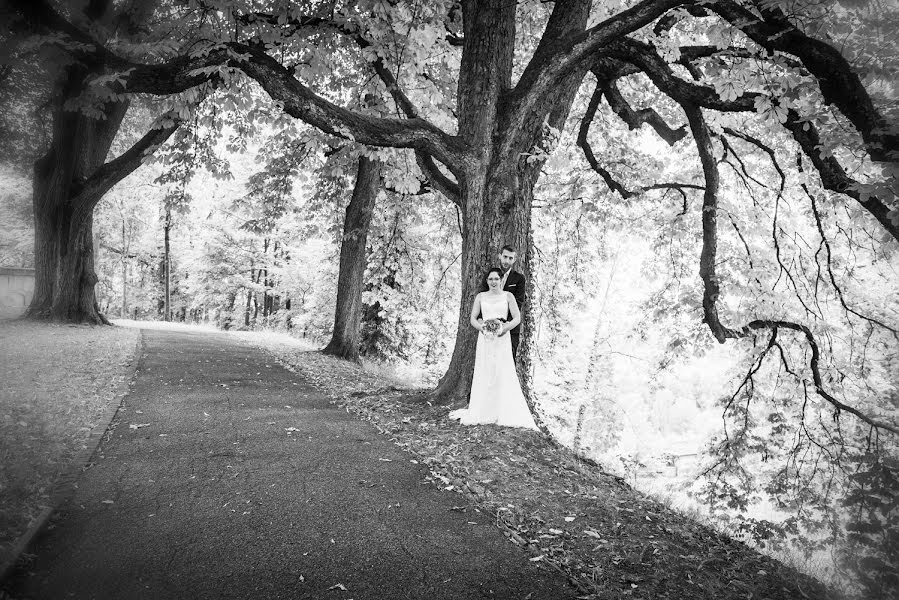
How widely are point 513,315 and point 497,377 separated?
874 millimetres

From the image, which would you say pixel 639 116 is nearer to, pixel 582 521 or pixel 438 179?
pixel 438 179

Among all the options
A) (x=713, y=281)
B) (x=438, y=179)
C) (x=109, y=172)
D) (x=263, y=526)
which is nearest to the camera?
(x=263, y=526)

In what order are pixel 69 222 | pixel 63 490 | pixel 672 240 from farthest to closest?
pixel 69 222 → pixel 672 240 → pixel 63 490

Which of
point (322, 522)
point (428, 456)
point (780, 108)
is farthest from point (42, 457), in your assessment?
point (780, 108)

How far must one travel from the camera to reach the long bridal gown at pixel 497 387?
649 cm

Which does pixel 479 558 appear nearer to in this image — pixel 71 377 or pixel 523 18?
pixel 71 377

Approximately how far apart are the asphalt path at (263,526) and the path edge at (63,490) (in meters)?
0.07

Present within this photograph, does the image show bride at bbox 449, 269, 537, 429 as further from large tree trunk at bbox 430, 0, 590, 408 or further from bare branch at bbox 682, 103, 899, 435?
bare branch at bbox 682, 103, 899, 435

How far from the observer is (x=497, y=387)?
6.51m

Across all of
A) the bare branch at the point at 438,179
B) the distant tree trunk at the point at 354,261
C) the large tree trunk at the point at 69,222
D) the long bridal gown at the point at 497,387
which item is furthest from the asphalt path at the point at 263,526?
the large tree trunk at the point at 69,222

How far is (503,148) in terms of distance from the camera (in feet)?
22.9

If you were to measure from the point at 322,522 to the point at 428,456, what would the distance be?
188cm

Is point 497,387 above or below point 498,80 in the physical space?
below

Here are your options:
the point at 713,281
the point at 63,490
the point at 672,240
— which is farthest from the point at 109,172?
the point at 713,281
